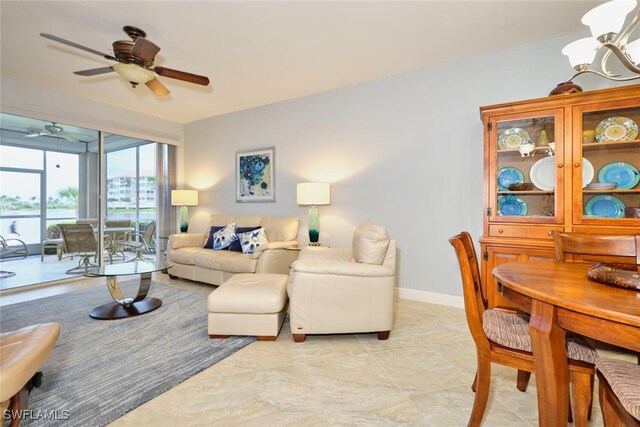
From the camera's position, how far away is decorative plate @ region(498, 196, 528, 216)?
94.3 inches

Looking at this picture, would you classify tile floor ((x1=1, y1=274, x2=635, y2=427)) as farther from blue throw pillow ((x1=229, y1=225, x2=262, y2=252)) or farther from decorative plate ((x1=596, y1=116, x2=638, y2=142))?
blue throw pillow ((x1=229, y1=225, x2=262, y2=252))

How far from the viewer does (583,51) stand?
1.58 m

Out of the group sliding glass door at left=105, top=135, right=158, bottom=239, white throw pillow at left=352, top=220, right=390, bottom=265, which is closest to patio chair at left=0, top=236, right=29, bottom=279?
sliding glass door at left=105, top=135, right=158, bottom=239

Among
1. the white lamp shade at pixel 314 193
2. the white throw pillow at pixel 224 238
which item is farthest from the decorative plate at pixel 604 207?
the white throw pillow at pixel 224 238

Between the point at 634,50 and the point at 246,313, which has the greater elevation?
the point at 634,50

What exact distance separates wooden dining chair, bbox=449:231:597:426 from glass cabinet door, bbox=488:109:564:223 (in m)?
1.29

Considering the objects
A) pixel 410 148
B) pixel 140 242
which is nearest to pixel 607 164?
pixel 410 148

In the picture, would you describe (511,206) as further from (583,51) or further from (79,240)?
(79,240)

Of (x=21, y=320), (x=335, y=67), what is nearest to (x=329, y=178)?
(x=335, y=67)

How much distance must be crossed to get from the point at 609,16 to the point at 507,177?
53.2 inches

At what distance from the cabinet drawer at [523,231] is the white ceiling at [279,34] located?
5.37ft

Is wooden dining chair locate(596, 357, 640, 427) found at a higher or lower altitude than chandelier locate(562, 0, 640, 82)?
lower

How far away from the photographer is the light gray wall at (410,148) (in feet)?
9.27

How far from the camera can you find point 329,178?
3822mm
